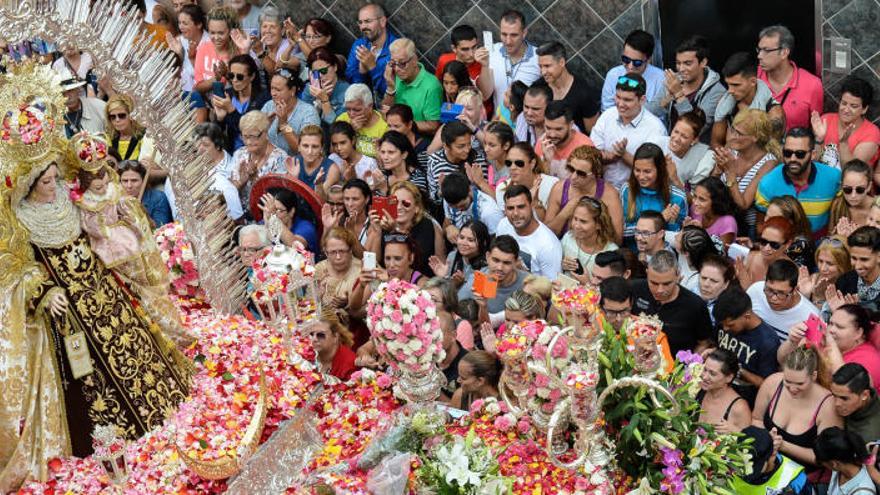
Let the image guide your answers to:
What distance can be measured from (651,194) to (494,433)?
3.12m

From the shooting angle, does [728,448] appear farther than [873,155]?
No

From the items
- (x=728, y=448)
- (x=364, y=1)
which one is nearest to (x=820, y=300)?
(x=728, y=448)

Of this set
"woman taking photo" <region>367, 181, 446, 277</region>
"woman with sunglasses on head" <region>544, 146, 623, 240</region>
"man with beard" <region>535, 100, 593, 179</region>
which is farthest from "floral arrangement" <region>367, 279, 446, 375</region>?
"man with beard" <region>535, 100, 593, 179</region>

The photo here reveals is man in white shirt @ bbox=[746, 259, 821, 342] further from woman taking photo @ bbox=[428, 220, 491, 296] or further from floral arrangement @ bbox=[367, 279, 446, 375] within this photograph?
floral arrangement @ bbox=[367, 279, 446, 375]

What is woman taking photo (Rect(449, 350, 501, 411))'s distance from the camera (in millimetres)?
9977

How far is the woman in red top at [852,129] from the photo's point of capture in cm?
1200

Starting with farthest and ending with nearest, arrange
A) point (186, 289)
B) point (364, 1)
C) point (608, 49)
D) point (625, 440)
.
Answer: point (364, 1) < point (608, 49) < point (186, 289) < point (625, 440)

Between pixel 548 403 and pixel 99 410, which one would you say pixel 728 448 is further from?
pixel 99 410

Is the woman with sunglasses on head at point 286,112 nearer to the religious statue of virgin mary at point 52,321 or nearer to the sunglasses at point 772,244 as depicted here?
the sunglasses at point 772,244

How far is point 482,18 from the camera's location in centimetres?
1448

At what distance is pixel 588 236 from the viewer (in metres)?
11.5

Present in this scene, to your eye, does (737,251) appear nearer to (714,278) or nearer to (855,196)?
(714,278)

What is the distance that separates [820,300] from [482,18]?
15.6 ft

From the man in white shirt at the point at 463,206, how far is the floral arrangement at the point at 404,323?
3138 millimetres
